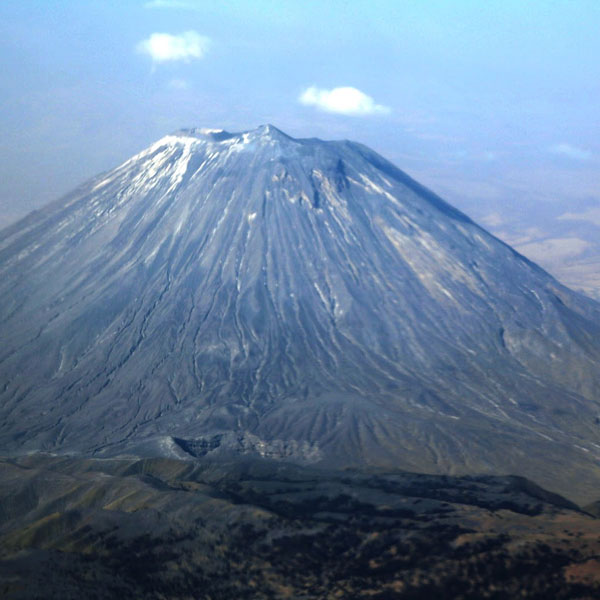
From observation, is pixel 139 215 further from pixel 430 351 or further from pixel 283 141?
pixel 430 351

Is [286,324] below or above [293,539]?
above

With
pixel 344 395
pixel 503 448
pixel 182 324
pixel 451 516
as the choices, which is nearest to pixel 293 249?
pixel 182 324

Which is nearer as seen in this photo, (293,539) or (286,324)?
(293,539)

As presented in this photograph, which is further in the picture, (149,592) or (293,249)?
(293,249)

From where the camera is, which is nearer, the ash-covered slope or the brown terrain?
→ the brown terrain

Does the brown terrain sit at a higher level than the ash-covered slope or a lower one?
lower

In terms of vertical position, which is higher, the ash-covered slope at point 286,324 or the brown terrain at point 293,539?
the ash-covered slope at point 286,324

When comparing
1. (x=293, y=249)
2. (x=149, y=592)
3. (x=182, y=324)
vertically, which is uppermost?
(x=293, y=249)

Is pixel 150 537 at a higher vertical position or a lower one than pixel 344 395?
lower
